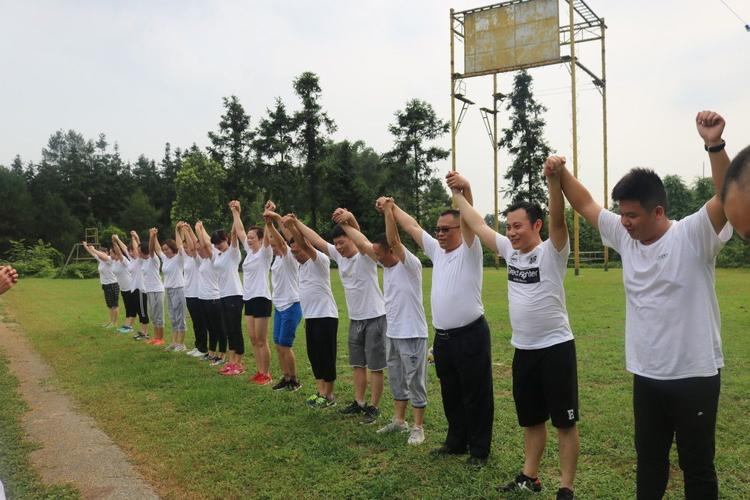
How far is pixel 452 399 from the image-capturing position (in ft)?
16.6

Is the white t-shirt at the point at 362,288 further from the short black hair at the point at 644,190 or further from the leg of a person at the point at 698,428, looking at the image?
the leg of a person at the point at 698,428

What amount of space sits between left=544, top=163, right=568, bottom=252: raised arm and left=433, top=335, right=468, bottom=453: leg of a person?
1.44 m

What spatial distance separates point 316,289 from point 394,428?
197 centimetres

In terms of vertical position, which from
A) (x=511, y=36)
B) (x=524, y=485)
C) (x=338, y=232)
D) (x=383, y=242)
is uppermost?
(x=511, y=36)

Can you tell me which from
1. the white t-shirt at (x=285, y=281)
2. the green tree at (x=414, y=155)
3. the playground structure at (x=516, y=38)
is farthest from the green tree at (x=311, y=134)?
the white t-shirt at (x=285, y=281)

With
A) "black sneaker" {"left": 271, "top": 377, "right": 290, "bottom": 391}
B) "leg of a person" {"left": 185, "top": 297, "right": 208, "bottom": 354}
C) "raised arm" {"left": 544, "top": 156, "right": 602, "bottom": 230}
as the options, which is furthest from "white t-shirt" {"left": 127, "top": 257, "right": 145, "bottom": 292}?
"raised arm" {"left": 544, "top": 156, "right": 602, "bottom": 230}

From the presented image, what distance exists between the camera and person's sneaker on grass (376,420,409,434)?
5648 mm

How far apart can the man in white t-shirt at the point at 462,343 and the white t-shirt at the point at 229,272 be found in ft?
15.2

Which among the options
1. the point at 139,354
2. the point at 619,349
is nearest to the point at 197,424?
the point at 139,354

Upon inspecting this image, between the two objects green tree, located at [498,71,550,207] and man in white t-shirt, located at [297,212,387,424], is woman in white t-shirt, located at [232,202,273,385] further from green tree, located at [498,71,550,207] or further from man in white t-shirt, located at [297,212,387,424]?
green tree, located at [498,71,550,207]

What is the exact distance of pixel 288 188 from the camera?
45938 millimetres

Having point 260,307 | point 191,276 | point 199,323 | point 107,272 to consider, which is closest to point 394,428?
point 260,307

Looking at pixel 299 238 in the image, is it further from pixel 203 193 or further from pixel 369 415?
pixel 203 193

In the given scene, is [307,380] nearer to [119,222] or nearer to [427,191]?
[427,191]
